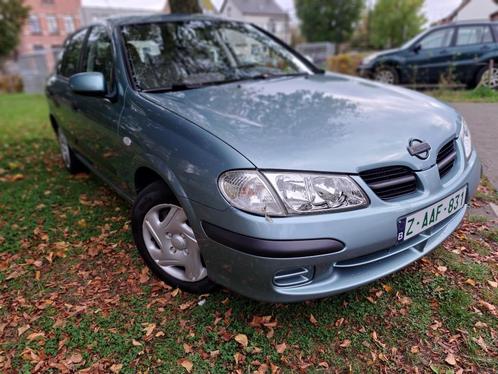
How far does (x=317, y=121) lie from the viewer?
2156 mm

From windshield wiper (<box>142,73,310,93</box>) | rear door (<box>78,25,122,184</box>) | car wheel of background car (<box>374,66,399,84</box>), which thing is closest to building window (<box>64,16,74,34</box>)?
car wheel of background car (<box>374,66,399,84</box>)

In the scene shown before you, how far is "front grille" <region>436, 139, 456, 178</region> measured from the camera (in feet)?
6.99

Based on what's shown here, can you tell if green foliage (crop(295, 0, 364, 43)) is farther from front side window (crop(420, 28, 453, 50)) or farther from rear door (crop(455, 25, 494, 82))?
rear door (crop(455, 25, 494, 82))

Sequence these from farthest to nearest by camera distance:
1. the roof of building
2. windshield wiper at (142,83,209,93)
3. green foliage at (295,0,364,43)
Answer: the roof of building → green foliage at (295,0,364,43) → windshield wiper at (142,83,209,93)

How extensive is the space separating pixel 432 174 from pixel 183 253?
140 centimetres

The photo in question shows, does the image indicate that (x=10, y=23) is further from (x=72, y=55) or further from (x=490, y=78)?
(x=490, y=78)

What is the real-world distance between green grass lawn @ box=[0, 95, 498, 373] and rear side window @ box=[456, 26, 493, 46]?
6.63 meters

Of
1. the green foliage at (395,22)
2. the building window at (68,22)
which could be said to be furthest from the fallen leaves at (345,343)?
the building window at (68,22)

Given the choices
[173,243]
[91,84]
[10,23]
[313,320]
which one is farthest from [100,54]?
[10,23]

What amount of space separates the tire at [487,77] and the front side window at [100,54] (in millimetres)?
6747

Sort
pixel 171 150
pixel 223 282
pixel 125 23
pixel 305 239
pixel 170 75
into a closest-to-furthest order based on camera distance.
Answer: pixel 305 239, pixel 223 282, pixel 171 150, pixel 170 75, pixel 125 23

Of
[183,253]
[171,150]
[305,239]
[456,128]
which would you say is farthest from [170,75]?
[456,128]

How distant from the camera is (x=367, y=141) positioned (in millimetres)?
1968

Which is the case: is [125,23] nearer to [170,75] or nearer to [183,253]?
[170,75]
